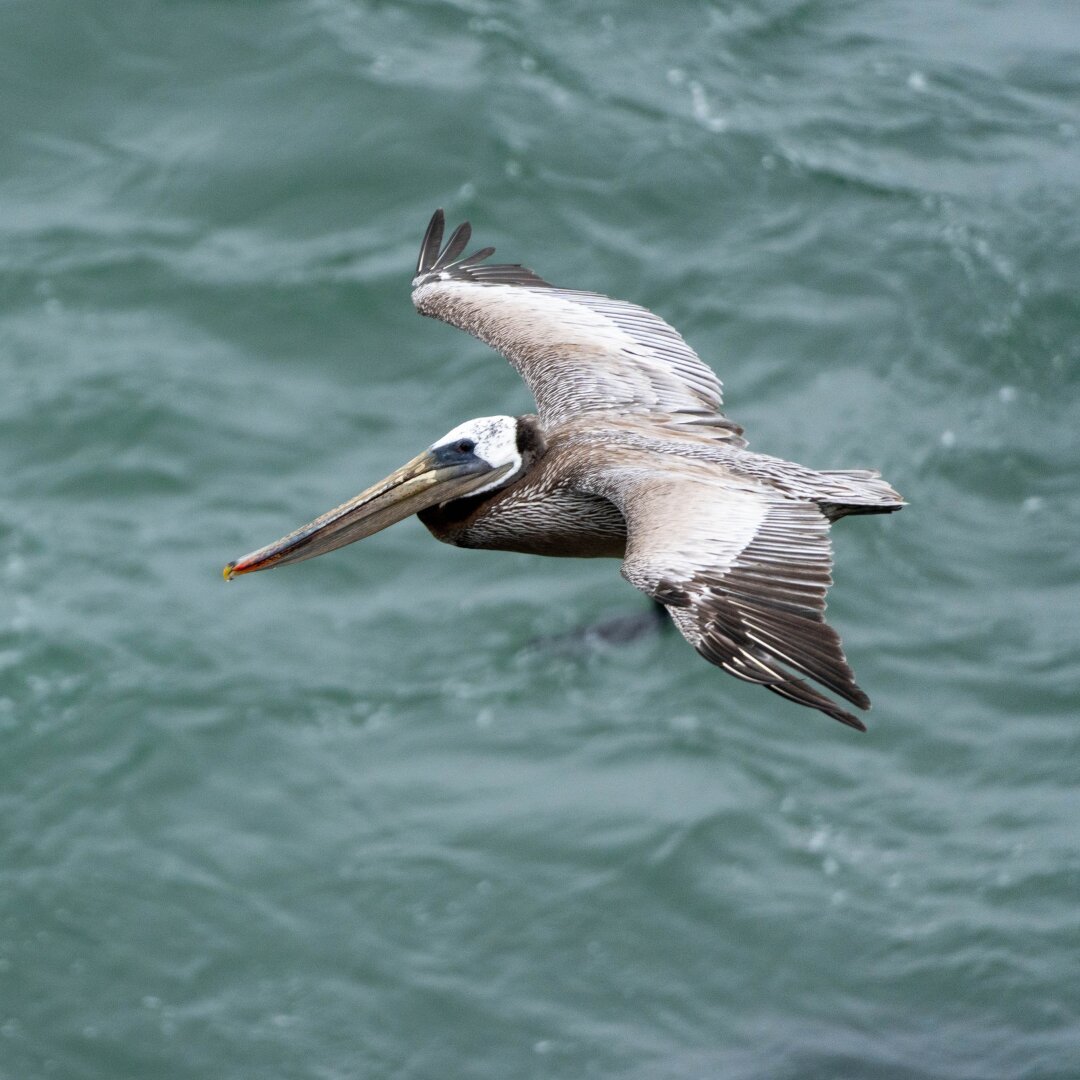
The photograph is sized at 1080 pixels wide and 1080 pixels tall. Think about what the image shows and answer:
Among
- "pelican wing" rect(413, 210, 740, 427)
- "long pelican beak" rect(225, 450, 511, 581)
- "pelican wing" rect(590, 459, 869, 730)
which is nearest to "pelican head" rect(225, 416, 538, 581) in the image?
A: "long pelican beak" rect(225, 450, 511, 581)

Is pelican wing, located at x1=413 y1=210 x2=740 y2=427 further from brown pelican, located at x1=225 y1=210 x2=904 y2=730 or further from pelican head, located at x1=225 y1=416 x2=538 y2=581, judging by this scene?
pelican head, located at x1=225 y1=416 x2=538 y2=581

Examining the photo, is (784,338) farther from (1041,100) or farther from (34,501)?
(34,501)

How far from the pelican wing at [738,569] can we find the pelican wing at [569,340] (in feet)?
3.98

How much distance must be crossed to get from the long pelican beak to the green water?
5.13m

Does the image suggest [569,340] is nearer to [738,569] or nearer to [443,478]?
[443,478]

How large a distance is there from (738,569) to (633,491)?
960 millimetres

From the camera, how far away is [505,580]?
622 inches

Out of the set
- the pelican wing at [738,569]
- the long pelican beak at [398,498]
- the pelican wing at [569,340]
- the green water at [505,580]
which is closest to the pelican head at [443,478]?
the long pelican beak at [398,498]

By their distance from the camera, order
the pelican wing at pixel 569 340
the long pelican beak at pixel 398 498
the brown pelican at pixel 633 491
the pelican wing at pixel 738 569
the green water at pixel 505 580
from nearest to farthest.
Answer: the pelican wing at pixel 738 569
the brown pelican at pixel 633 491
the long pelican beak at pixel 398 498
the pelican wing at pixel 569 340
the green water at pixel 505 580

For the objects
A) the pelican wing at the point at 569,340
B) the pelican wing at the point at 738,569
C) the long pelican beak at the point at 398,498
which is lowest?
the long pelican beak at the point at 398,498

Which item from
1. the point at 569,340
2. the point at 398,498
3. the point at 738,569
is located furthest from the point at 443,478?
the point at 738,569

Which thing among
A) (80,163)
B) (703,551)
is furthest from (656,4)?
(703,551)

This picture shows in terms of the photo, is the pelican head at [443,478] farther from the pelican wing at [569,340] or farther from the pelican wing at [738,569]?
the pelican wing at [738,569]

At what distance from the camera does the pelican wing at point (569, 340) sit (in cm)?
966
